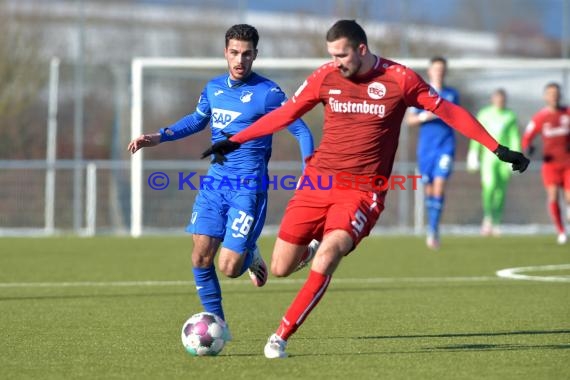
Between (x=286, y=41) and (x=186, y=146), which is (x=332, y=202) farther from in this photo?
(x=286, y=41)

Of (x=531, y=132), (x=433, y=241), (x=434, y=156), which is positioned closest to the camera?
(x=434, y=156)

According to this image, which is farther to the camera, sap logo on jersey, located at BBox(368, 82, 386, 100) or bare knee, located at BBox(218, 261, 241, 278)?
bare knee, located at BBox(218, 261, 241, 278)

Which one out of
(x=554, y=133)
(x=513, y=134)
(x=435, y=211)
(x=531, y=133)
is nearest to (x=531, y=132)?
(x=531, y=133)

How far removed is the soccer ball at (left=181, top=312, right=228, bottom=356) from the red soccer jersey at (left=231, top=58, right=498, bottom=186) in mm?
1203

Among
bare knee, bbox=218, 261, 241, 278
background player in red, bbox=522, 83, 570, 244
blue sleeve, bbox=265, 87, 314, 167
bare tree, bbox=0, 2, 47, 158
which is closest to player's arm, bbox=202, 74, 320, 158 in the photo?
blue sleeve, bbox=265, 87, 314, 167

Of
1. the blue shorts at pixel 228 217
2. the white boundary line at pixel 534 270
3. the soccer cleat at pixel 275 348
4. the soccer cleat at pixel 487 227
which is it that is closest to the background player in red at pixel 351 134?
the soccer cleat at pixel 275 348

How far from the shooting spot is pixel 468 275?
13.5 m

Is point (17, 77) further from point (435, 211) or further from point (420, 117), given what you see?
point (435, 211)

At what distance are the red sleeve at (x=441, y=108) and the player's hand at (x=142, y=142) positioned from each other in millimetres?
1980

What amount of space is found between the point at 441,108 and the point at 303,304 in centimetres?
156

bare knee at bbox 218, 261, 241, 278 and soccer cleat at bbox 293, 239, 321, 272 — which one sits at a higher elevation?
soccer cleat at bbox 293, 239, 321, 272

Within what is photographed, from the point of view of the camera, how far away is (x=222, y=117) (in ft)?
28.2

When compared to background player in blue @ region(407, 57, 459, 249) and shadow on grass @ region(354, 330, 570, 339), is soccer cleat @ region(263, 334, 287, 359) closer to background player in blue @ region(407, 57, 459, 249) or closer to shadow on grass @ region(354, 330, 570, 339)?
shadow on grass @ region(354, 330, 570, 339)

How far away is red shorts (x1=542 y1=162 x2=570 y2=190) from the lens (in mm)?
17891
